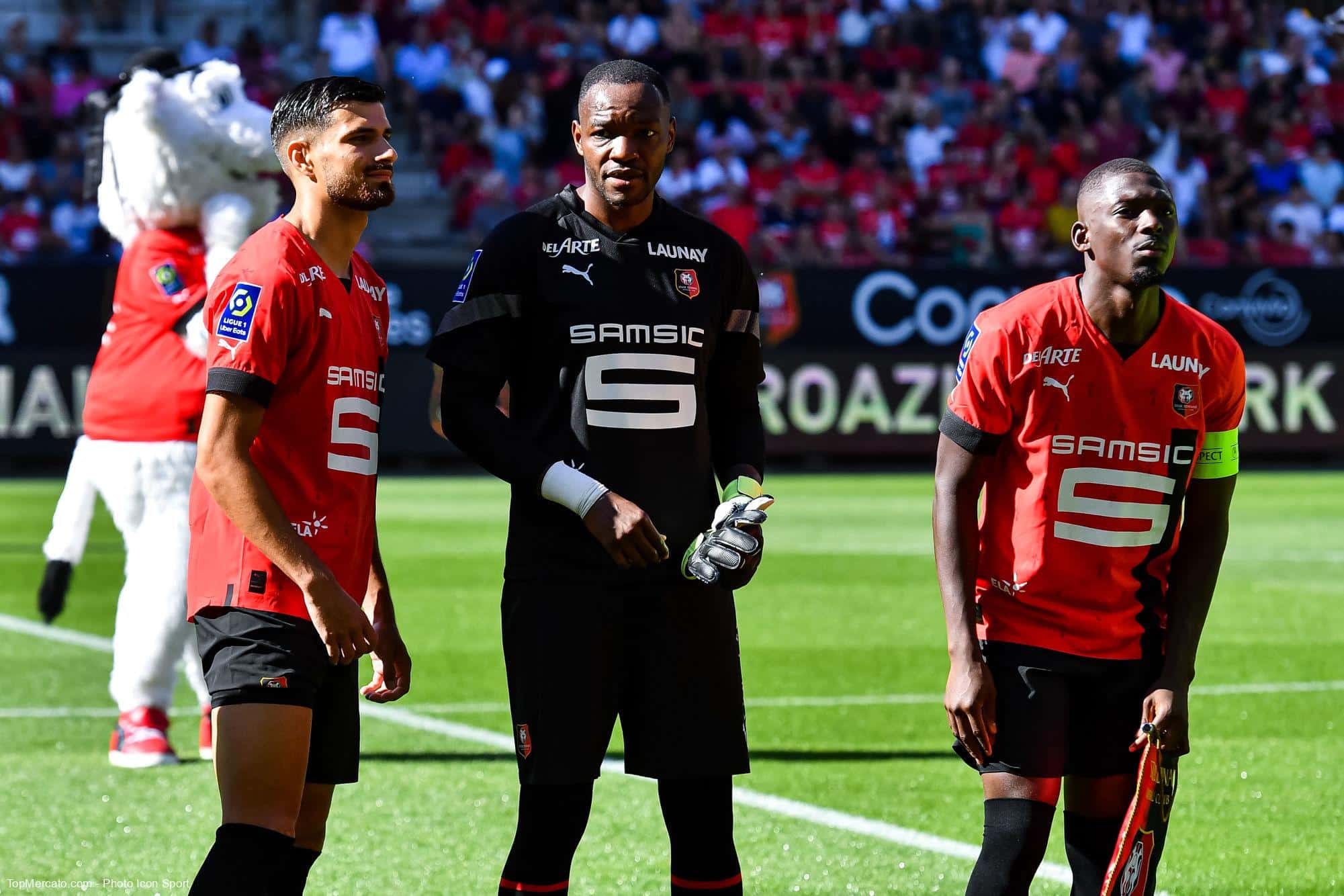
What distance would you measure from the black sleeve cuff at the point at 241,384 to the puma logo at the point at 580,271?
70 cm

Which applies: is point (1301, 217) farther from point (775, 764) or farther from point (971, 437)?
point (971, 437)

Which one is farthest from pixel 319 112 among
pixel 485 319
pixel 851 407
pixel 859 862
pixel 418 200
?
pixel 418 200

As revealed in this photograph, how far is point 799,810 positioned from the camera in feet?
20.5

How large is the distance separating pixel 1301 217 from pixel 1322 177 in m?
1.27

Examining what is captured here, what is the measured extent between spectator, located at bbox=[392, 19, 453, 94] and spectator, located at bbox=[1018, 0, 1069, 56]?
28.4 ft

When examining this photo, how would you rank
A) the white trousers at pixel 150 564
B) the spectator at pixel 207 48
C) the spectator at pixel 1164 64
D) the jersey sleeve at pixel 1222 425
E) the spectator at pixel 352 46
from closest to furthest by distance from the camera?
1. the jersey sleeve at pixel 1222 425
2. the white trousers at pixel 150 564
3. the spectator at pixel 207 48
4. the spectator at pixel 352 46
5. the spectator at pixel 1164 64

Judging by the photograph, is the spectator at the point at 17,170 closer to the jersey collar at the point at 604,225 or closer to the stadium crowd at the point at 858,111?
the stadium crowd at the point at 858,111

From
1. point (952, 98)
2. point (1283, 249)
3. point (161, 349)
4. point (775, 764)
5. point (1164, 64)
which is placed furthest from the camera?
point (1164, 64)

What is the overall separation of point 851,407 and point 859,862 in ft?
51.1

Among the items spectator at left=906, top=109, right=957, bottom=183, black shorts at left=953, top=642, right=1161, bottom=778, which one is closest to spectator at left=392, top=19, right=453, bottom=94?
spectator at left=906, top=109, right=957, bottom=183

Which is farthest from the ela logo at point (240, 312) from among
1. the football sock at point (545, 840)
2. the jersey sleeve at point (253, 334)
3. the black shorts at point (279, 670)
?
the football sock at point (545, 840)

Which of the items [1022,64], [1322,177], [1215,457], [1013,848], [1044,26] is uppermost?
[1044,26]

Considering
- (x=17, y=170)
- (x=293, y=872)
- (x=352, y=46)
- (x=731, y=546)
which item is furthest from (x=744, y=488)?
(x=352, y=46)

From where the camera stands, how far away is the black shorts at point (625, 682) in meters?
3.92
